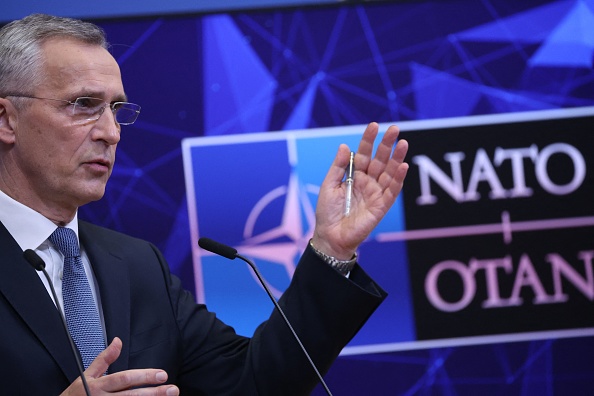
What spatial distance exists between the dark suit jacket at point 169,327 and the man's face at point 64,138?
16 centimetres

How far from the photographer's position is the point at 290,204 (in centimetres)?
316

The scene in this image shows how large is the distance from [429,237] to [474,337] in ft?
1.25

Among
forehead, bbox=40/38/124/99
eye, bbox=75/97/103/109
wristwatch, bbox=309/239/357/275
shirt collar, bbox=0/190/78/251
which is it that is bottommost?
wristwatch, bbox=309/239/357/275

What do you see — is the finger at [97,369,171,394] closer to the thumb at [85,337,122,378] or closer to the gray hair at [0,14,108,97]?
the thumb at [85,337,122,378]

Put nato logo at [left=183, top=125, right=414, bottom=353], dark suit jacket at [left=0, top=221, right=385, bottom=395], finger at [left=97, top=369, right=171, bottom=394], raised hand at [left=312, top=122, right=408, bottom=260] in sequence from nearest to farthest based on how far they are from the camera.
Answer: finger at [left=97, top=369, right=171, bottom=394] < dark suit jacket at [left=0, top=221, right=385, bottom=395] < raised hand at [left=312, top=122, right=408, bottom=260] < nato logo at [left=183, top=125, right=414, bottom=353]

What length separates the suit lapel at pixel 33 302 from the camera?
6.50 feet

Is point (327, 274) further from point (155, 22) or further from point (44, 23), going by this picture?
point (155, 22)

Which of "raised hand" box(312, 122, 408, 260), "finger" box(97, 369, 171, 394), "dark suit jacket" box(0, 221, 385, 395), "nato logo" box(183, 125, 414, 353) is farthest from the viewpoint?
"nato logo" box(183, 125, 414, 353)

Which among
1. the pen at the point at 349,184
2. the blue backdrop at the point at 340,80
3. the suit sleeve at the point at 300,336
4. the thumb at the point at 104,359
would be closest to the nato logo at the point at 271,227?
the blue backdrop at the point at 340,80

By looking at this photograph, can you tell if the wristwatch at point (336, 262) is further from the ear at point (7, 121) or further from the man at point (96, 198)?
the ear at point (7, 121)

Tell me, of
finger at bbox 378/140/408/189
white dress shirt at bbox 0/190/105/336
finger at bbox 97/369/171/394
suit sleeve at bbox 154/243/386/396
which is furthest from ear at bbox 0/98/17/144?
finger at bbox 378/140/408/189

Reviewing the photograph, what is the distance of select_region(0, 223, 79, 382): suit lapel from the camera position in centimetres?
198

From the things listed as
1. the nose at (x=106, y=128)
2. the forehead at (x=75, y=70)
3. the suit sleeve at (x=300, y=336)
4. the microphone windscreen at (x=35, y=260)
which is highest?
the forehead at (x=75, y=70)

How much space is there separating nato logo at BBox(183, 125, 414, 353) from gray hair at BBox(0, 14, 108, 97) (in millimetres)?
1013
